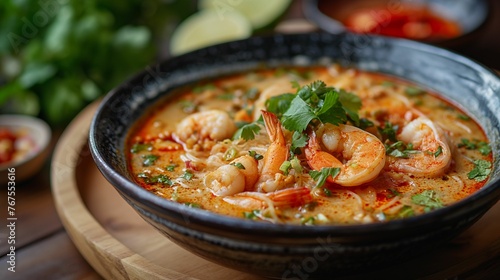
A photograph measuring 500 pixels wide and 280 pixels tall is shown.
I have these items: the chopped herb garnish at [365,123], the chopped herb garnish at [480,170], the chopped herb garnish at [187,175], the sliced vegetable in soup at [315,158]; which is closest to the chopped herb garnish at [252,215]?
the sliced vegetable in soup at [315,158]

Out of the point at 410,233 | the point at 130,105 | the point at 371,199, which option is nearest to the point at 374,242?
the point at 410,233

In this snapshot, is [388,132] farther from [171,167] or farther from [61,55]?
[61,55]

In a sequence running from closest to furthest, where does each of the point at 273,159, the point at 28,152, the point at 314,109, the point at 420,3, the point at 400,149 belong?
the point at 273,159
the point at 314,109
the point at 400,149
the point at 28,152
the point at 420,3

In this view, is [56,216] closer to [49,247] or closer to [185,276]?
[49,247]

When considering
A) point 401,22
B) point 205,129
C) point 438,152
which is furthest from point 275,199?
point 401,22

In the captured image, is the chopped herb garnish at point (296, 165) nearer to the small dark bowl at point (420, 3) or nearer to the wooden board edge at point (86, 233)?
the wooden board edge at point (86, 233)

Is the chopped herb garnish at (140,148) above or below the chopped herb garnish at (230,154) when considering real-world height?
below

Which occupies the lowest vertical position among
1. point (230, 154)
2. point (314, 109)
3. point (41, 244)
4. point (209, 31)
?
point (41, 244)
